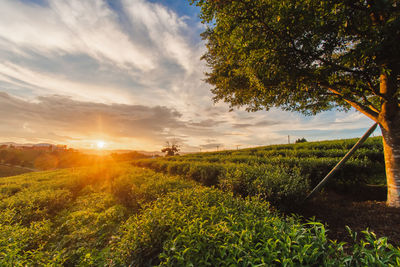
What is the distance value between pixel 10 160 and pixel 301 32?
69487mm

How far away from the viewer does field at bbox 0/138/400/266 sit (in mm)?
1927

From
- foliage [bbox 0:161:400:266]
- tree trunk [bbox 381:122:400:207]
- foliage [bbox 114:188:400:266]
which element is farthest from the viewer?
tree trunk [bbox 381:122:400:207]

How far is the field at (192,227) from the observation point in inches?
75.9

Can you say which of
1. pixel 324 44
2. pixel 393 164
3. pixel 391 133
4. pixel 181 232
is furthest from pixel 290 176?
pixel 181 232

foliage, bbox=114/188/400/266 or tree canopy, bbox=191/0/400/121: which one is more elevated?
tree canopy, bbox=191/0/400/121

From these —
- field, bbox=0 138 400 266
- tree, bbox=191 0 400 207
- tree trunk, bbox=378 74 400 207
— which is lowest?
field, bbox=0 138 400 266

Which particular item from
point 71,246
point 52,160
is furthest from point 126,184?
point 52,160

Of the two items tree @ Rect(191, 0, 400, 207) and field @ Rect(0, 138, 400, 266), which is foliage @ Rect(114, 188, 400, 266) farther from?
tree @ Rect(191, 0, 400, 207)

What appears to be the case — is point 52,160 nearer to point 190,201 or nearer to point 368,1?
point 190,201

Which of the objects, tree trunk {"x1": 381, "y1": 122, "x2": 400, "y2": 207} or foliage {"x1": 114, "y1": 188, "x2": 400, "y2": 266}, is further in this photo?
tree trunk {"x1": 381, "y1": 122, "x2": 400, "y2": 207}

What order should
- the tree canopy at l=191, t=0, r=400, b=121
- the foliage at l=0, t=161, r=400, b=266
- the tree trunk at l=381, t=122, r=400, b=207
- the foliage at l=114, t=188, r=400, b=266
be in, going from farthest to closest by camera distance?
the tree trunk at l=381, t=122, r=400, b=207 < the tree canopy at l=191, t=0, r=400, b=121 < the foliage at l=0, t=161, r=400, b=266 < the foliage at l=114, t=188, r=400, b=266

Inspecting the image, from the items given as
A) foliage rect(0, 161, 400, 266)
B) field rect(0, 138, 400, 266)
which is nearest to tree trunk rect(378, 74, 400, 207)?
field rect(0, 138, 400, 266)

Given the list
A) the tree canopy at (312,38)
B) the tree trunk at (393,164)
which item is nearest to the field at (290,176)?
the tree trunk at (393,164)

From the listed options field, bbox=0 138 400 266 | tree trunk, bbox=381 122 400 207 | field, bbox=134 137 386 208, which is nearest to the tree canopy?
tree trunk, bbox=381 122 400 207
